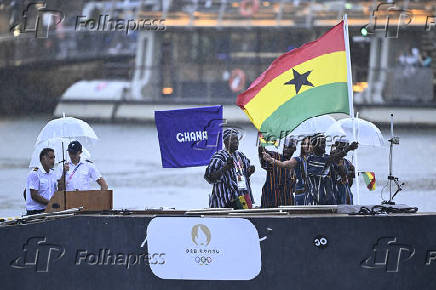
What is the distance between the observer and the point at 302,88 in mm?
10328

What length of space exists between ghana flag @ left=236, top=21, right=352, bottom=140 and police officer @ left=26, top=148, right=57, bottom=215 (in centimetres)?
215

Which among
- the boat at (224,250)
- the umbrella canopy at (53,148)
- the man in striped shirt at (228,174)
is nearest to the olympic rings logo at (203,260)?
the boat at (224,250)

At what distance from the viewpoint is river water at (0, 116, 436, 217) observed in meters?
19.2

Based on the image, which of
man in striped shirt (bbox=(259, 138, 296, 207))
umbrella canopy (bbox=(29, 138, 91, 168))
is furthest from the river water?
man in striped shirt (bbox=(259, 138, 296, 207))

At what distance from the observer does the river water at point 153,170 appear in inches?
754

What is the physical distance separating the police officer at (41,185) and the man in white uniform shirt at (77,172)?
0.21 meters

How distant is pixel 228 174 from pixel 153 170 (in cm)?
1525

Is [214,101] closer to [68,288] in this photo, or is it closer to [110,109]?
[110,109]

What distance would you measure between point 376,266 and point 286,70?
2.38 m

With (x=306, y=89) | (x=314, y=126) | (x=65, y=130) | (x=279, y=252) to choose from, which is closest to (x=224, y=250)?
(x=279, y=252)

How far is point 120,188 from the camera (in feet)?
70.4

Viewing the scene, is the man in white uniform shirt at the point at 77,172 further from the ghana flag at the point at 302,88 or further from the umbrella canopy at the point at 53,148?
the ghana flag at the point at 302,88

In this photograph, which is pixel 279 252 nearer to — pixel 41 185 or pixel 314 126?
pixel 41 185

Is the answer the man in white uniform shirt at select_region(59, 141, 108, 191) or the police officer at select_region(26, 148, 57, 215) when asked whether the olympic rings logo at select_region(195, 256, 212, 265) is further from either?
the police officer at select_region(26, 148, 57, 215)
